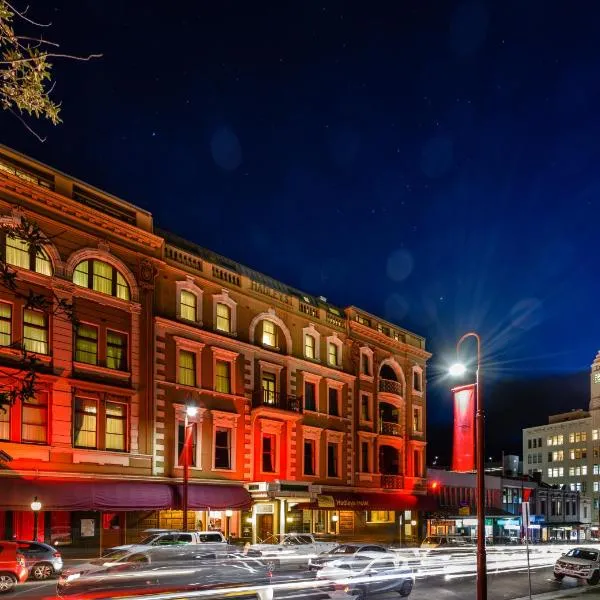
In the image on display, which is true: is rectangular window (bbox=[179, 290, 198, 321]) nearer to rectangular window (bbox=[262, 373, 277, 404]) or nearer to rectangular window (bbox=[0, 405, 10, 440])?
rectangular window (bbox=[262, 373, 277, 404])

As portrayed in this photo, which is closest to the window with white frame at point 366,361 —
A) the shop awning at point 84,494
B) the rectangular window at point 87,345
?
the shop awning at point 84,494

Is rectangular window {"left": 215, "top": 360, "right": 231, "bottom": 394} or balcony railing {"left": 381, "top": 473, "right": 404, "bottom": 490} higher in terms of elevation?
rectangular window {"left": 215, "top": 360, "right": 231, "bottom": 394}

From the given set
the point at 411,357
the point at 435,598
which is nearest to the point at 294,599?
the point at 435,598

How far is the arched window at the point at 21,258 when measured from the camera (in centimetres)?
3039

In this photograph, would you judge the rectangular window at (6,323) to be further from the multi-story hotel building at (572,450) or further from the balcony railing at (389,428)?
the multi-story hotel building at (572,450)

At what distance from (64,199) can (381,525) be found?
3137cm

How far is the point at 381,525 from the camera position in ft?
170

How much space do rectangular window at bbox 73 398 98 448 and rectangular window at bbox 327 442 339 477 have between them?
60.1 feet

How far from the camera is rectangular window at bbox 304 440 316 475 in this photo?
4559 centimetres

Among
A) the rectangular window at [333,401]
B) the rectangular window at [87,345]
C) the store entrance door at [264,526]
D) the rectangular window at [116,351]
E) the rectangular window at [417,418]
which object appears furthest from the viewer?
the rectangular window at [417,418]

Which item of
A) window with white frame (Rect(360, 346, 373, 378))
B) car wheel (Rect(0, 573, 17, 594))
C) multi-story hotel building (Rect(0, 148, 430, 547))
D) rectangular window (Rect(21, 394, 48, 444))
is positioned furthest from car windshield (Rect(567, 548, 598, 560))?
rectangular window (Rect(21, 394, 48, 444))

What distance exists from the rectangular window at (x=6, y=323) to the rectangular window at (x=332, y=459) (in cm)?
2313

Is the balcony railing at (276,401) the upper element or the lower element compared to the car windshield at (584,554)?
upper

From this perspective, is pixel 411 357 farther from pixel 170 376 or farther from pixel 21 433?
pixel 21 433
